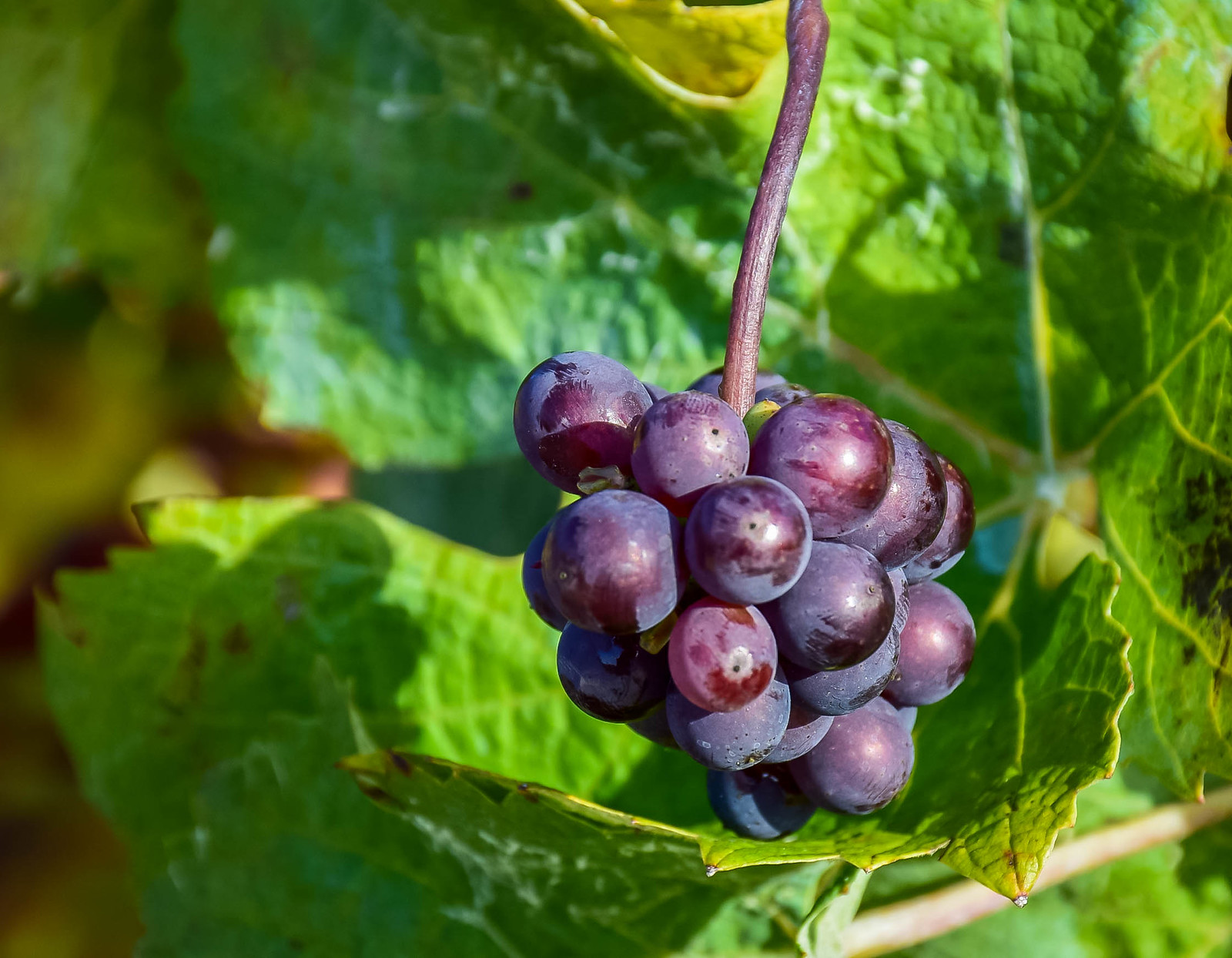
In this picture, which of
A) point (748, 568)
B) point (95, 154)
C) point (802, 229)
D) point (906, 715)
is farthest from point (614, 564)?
point (95, 154)

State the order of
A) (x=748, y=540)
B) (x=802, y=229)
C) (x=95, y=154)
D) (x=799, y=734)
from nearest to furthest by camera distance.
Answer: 1. (x=748, y=540)
2. (x=799, y=734)
3. (x=802, y=229)
4. (x=95, y=154)

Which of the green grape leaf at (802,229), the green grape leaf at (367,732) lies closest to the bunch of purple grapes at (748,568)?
the green grape leaf at (367,732)

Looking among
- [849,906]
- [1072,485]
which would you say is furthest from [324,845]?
[1072,485]

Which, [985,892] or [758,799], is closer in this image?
[758,799]

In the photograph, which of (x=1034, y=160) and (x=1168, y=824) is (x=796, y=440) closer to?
(x=1034, y=160)

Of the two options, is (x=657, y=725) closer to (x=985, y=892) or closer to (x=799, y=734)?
(x=799, y=734)

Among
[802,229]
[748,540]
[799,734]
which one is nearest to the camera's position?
[748,540]

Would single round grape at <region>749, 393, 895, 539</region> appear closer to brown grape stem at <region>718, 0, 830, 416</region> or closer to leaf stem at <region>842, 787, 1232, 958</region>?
brown grape stem at <region>718, 0, 830, 416</region>
